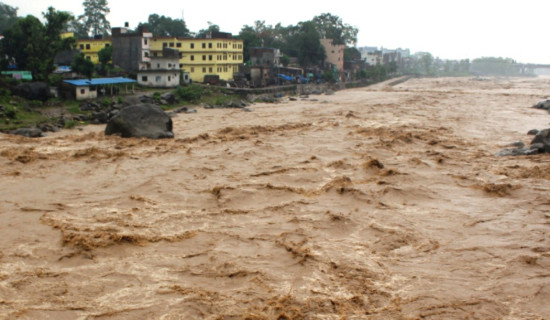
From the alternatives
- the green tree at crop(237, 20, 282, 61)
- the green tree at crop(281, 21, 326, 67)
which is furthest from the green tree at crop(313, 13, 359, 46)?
the green tree at crop(281, 21, 326, 67)

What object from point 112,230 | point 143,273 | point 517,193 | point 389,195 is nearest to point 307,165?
point 389,195

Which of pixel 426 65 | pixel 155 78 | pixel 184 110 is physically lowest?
pixel 184 110

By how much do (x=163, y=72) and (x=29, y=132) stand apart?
22.5 m

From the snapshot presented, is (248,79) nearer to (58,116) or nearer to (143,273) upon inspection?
(58,116)

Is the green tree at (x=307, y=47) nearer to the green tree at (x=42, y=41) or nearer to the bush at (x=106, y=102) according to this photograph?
the green tree at (x=42, y=41)

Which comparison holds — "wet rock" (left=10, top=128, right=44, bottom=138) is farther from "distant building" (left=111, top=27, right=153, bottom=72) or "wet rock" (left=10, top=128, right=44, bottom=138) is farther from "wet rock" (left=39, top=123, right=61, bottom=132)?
"distant building" (left=111, top=27, right=153, bottom=72)

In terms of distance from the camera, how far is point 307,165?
54.3 ft

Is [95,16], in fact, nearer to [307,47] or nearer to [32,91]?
[307,47]

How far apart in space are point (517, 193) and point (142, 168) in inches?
451

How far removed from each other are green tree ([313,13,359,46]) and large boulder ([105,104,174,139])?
73.8 metres

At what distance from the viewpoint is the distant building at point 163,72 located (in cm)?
4328

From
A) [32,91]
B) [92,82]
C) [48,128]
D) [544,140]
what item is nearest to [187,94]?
[92,82]

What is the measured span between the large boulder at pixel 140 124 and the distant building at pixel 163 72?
71.7ft

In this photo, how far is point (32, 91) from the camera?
30.3 m
